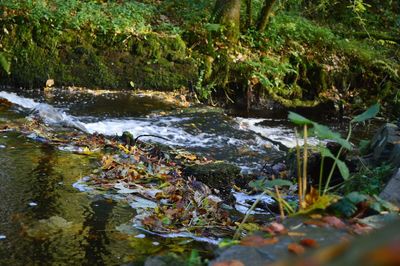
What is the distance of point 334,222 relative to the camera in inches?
99.7

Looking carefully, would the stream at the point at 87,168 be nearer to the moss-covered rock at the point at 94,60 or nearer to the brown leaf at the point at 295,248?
the moss-covered rock at the point at 94,60

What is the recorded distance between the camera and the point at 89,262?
3.05 meters

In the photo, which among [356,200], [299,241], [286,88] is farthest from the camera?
[286,88]

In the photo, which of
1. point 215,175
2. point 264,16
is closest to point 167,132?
point 215,175

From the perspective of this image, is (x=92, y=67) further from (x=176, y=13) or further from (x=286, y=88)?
(x=286, y=88)

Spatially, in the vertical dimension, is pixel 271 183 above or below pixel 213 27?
below

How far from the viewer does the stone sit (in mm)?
3295

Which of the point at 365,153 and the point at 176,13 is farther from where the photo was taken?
the point at 176,13

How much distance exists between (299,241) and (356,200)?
2.21 feet

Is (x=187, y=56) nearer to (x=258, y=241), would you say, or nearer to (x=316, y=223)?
(x=316, y=223)

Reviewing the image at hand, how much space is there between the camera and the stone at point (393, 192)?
130 inches

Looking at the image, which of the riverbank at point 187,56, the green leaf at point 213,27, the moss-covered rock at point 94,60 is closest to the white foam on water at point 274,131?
the riverbank at point 187,56

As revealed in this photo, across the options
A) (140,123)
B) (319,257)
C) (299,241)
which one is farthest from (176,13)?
(319,257)

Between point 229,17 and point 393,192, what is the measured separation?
8.85m
